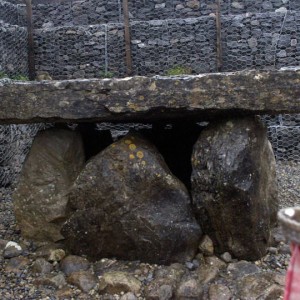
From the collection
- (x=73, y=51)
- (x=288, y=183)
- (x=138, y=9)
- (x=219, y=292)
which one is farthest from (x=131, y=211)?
(x=138, y=9)

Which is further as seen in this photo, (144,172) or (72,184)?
(72,184)

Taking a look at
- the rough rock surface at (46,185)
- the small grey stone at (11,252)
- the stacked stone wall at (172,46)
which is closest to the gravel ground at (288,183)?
the stacked stone wall at (172,46)

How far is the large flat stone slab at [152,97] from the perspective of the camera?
114 inches

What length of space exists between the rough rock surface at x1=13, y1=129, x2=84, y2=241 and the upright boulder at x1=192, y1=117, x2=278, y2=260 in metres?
0.90

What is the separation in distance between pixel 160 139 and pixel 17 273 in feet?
5.04

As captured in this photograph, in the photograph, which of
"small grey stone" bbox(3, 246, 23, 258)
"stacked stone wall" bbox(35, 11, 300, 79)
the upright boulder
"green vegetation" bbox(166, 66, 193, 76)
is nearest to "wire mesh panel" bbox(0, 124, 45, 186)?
"small grey stone" bbox(3, 246, 23, 258)

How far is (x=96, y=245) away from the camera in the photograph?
317cm

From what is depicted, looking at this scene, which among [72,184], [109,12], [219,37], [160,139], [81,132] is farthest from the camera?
[109,12]

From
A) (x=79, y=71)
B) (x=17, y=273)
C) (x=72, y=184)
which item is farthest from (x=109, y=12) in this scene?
(x=17, y=273)

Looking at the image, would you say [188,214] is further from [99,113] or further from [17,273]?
[17,273]

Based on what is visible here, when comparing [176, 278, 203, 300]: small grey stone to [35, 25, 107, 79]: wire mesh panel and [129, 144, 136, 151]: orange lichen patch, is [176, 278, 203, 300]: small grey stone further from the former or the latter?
[35, 25, 107, 79]: wire mesh panel

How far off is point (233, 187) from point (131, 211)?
652 mm

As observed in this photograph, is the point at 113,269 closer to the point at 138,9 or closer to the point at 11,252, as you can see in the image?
the point at 11,252

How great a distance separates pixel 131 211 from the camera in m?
3.11
